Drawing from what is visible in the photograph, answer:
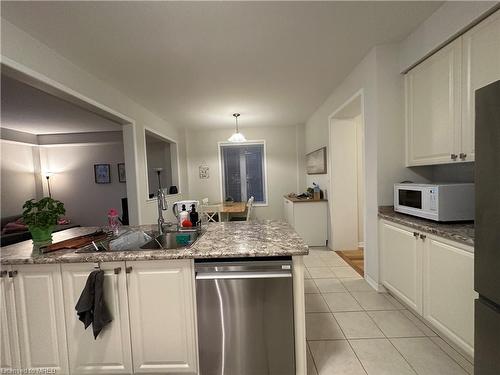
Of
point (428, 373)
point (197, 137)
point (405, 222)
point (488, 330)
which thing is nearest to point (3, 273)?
point (488, 330)

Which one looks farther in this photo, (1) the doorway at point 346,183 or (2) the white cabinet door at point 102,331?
(1) the doorway at point 346,183

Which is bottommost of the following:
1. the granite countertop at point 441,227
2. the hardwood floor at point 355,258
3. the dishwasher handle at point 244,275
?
the hardwood floor at point 355,258

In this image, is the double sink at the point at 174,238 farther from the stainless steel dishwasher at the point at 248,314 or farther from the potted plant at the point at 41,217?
Result: the potted plant at the point at 41,217

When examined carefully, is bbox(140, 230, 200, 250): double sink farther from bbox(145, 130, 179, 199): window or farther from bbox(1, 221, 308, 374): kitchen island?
bbox(145, 130, 179, 199): window

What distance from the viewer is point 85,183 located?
5.95 metres

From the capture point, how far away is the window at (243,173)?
587 cm

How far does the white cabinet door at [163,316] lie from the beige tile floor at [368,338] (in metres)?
0.85

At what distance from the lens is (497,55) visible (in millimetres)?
1505

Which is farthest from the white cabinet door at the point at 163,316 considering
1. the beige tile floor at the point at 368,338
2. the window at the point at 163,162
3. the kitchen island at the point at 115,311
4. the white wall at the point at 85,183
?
the white wall at the point at 85,183

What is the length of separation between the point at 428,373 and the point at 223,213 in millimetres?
3893

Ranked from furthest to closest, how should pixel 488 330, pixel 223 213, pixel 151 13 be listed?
pixel 223 213, pixel 151 13, pixel 488 330

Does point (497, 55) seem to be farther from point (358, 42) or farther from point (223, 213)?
point (223, 213)

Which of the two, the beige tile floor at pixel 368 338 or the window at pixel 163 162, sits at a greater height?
the window at pixel 163 162

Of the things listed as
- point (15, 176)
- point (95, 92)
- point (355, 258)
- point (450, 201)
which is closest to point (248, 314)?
point (450, 201)
